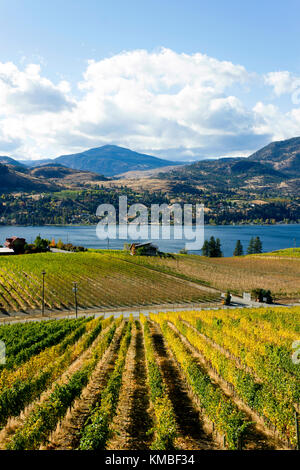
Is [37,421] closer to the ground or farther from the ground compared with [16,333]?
farther from the ground

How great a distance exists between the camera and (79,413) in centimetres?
1563

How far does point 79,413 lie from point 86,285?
51.0 meters

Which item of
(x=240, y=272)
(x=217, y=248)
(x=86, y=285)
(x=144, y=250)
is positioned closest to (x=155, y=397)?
(x=86, y=285)

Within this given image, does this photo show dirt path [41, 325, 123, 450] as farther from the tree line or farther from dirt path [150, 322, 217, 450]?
the tree line

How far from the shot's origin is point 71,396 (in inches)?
609

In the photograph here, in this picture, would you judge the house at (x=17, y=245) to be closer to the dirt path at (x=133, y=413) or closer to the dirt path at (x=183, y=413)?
the dirt path at (x=133, y=413)

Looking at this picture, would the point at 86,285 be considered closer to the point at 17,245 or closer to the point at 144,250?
the point at 144,250

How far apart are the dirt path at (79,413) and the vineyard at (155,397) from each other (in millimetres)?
48

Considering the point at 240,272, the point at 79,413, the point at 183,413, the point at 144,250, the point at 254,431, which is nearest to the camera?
the point at 254,431

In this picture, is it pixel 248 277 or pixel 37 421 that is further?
pixel 248 277
